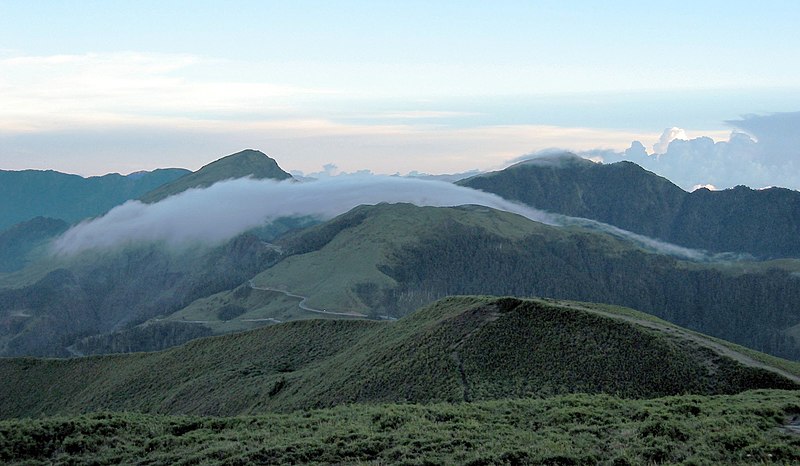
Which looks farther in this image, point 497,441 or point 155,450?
point 155,450

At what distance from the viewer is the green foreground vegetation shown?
30469 millimetres

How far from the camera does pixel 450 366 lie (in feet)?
215

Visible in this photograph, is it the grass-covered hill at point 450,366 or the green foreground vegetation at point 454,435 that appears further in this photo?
the grass-covered hill at point 450,366

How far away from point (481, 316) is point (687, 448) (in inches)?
1744

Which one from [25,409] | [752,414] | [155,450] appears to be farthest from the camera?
[25,409]

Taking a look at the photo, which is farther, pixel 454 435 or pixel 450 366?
pixel 450 366

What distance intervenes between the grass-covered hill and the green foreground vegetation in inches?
584

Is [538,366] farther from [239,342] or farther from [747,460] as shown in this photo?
[239,342]

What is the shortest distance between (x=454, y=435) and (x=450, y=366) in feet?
98.8

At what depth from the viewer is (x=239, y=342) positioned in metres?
106

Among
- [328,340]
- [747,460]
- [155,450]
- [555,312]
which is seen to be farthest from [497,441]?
[328,340]

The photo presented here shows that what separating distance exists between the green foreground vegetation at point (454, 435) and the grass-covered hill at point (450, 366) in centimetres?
1483

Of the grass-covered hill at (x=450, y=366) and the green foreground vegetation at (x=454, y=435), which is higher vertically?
the green foreground vegetation at (x=454, y=435)

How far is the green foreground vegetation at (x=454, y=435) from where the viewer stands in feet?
100.0
